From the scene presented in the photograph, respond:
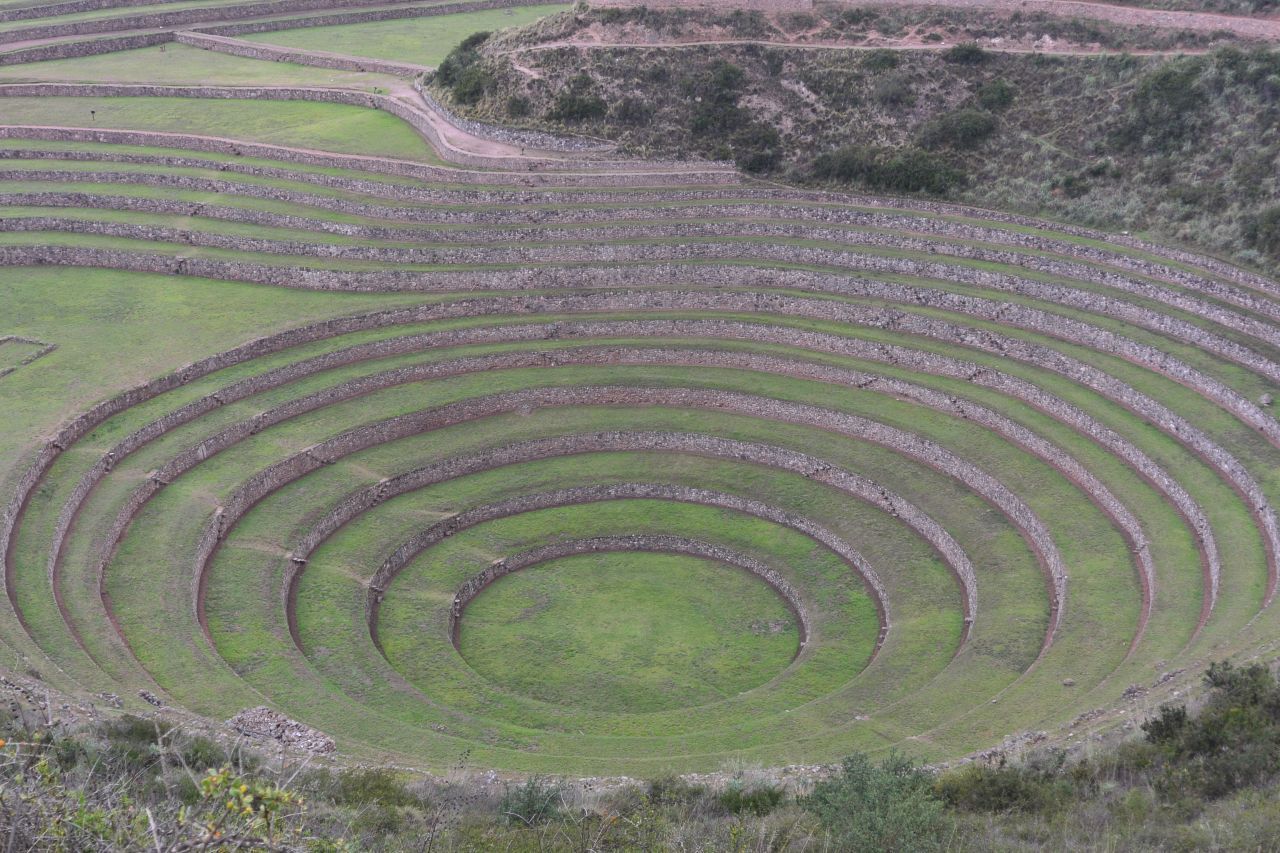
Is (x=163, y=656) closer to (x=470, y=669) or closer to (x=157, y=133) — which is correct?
(x=470, y=669)

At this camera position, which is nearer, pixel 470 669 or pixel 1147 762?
pixel 1147 762

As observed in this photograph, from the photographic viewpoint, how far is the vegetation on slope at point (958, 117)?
56562 mm

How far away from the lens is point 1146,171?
58.2m

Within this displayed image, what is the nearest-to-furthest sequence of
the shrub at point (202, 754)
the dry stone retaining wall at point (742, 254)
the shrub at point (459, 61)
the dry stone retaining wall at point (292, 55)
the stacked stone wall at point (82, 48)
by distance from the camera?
the shrub at point (202, 754)
the dry stone retaining wall at point (742, 254)
the shrub at point (459, 61)
the dry stone retaining wall at point (292, 55)
the stacked stone wall at point (82, 48)

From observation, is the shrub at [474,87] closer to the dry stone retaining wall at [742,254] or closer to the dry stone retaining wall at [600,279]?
the dry stone retaining wall at [742,254]

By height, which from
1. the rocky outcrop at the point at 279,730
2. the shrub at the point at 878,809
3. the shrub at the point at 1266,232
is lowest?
the rocky outcrop at the point at 279,730

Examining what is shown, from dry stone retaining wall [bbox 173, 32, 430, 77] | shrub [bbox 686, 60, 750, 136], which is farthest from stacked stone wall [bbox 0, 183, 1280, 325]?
dry stone retaining wall [bbox 173, 32, 430, 77]

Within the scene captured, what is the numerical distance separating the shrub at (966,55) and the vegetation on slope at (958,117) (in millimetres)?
114

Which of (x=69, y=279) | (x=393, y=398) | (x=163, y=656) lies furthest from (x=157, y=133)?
(x=163, y=656)

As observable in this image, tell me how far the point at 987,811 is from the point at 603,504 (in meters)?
24.6

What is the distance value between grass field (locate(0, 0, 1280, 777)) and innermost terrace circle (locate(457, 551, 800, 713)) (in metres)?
0.15

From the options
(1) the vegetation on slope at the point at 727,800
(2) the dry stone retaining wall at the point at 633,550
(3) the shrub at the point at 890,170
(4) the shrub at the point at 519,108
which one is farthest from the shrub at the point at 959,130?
(1) the vegetation on slope at the point at 727,800

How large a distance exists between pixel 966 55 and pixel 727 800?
53.9 m

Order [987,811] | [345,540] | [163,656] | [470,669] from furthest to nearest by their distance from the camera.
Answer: [345,540] → [470,669] → [163,656] → [987,811]
